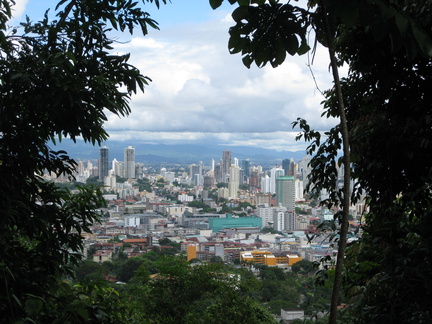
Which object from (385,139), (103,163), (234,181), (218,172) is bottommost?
(234,181)

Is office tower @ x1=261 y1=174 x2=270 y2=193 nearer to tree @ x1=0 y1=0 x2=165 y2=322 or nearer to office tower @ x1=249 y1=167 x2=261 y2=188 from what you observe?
office tower @ x1=249 y1=167 x2=261 y2=188

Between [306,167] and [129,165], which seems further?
[129,165]

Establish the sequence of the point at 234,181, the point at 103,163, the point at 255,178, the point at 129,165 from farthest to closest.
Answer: the point at 255,178 → the point at 234,181 → the point at 129,165 → the point at 103,163

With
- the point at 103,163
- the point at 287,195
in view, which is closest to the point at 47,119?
the point at 103,163

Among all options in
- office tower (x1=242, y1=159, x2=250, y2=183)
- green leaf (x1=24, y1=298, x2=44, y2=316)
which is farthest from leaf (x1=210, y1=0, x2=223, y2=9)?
office tower (x1=242, y1=159, x2=250, y2=183)

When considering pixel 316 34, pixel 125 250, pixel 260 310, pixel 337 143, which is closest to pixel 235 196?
pixel 125 250

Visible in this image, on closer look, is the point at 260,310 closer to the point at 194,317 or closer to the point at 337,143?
the point at 194,317

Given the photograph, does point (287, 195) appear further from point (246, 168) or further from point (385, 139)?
point (385, 139)

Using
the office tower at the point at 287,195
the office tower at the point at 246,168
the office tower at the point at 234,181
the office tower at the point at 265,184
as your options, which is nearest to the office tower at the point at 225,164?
the office tower at the point at 234,181

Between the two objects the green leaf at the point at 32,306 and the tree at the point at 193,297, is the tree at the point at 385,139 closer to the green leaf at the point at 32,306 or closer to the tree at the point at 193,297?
the green leaf at the point at 32,306
